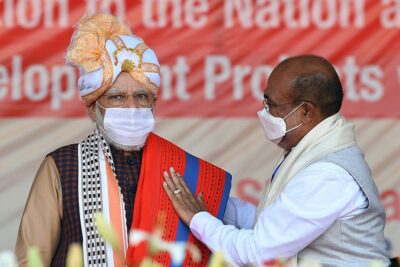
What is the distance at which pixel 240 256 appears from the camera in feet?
10.4

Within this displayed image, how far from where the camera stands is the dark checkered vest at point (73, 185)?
3334 mm

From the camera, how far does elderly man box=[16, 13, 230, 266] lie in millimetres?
3326

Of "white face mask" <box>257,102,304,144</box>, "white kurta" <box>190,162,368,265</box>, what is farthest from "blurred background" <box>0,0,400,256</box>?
"white kurta" <box>190,162,368,265</box>

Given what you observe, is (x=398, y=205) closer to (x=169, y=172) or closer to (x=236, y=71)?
(x=236, y=71)

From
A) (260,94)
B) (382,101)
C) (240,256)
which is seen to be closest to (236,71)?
(260,94)

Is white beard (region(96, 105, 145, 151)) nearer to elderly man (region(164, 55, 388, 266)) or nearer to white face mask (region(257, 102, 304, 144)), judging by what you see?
elderly man (region(164, 55, 388, 266))

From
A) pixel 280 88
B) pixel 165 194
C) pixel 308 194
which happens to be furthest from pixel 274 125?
pixel 165 194

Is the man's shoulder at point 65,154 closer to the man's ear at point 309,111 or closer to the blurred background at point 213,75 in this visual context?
the man's ear at point 309,111

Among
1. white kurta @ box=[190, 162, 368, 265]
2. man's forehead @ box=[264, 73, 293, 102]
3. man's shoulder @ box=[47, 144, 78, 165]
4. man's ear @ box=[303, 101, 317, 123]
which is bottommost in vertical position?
white kurta @ box=[190, 162, 368, 265]

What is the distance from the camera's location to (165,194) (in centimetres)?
342

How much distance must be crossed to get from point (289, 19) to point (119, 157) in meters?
1.82

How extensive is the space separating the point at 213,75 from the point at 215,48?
0.44 ft

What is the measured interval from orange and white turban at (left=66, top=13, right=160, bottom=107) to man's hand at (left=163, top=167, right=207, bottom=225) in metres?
0.30

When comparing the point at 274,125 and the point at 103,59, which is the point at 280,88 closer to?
the point at 274,125
